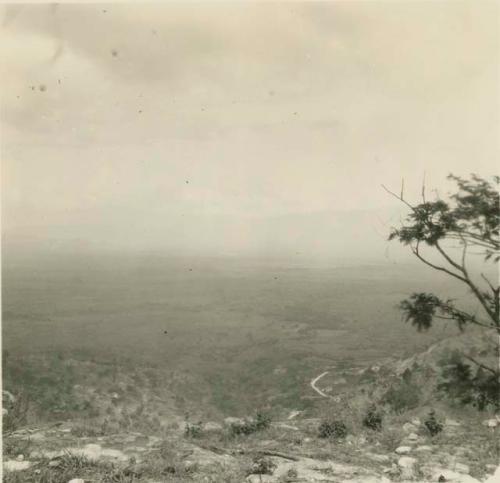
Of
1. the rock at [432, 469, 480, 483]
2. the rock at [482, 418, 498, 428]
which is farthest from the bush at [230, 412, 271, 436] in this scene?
the rock at [482, 418, 498, 428]

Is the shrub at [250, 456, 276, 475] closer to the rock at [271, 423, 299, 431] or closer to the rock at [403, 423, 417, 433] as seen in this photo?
the rock at [271, 423, 299, 431]

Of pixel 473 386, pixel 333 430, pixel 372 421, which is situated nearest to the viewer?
pixel 473 386

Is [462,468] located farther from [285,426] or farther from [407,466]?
[285,426]

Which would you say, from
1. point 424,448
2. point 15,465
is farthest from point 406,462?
point 15,465

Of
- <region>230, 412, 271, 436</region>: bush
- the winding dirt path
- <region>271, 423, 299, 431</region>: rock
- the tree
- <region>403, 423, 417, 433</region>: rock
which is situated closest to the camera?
the tree

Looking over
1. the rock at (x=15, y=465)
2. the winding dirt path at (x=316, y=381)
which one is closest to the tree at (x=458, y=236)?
the rock at (x=15, y=465)

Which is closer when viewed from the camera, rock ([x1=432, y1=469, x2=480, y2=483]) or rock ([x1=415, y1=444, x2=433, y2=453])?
rock ([x1=432, y1=469, x2=480, y2=483])
